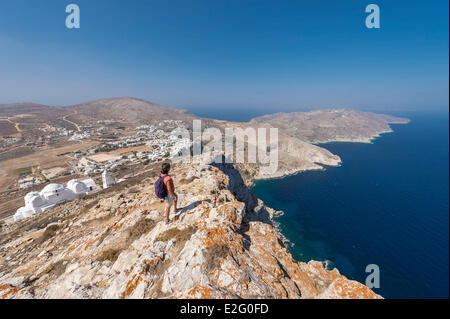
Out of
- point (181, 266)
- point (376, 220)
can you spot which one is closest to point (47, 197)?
point (181, 266)

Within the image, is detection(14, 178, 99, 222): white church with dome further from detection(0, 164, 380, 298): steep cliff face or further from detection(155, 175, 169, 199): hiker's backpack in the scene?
detection(155, 175, 169, 199): hiker's backpack

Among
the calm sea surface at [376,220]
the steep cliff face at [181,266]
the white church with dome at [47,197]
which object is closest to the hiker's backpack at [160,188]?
the steep cliff face at [181,266]

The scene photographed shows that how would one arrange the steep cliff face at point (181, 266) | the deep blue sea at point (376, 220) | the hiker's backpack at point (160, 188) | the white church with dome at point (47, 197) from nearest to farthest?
1. the steep cliff face at point (181, 266)
2. the hiker's backpack at point (160, 188)
3. the white church with dome at point (47, 197)
4. the deep blue sea at point (376, 220)

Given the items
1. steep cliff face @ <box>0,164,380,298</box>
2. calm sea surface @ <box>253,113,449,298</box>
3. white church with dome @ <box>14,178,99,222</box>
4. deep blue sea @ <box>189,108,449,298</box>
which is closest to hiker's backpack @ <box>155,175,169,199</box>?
steep cliff face @ <box>0,164,380,298</box>

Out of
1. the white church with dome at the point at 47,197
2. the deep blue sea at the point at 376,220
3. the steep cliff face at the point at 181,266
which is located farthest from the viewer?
the deep blue sea at the point at 376,220

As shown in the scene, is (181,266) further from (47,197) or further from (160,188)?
(47,197)

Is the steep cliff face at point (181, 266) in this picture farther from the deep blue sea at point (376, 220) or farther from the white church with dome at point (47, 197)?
the deep blue sea at point (376, 220)
